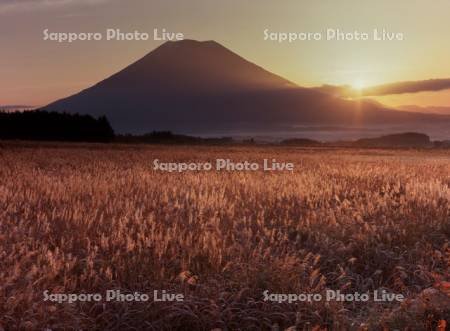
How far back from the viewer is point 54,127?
78.6 m

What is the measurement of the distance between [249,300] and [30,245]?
3.36m

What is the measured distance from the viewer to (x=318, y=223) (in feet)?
31.6

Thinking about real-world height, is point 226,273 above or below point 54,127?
below

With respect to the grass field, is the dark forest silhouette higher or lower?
higher

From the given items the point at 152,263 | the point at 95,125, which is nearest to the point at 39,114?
the point at 95,125

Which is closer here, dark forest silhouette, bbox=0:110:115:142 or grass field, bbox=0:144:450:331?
grass field, bbox=0:144:450:331

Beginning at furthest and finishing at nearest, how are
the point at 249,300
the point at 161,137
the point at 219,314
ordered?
the point at 161,137
the point at 249,300
the point at 219,314

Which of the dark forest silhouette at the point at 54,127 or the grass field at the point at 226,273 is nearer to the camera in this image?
the grass field at the point at 226,273

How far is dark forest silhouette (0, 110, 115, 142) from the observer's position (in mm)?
77688

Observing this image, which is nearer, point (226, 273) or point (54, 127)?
point (226, 273)

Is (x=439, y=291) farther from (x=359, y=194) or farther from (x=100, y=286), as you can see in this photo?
(x=359, y=194)

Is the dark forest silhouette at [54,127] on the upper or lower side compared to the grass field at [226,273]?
upper

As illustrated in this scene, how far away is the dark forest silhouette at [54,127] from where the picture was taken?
7769 centimetres

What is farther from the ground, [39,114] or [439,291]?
[39,114]
